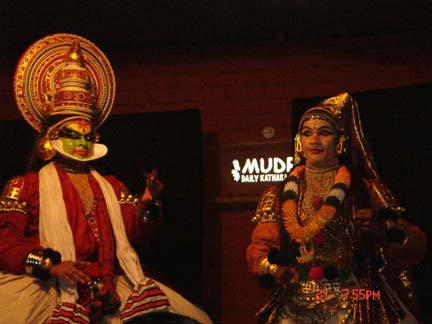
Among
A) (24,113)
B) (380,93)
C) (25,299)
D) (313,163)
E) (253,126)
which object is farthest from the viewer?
(253,126)

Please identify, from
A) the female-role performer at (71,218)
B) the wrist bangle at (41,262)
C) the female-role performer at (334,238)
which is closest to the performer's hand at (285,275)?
the female-role performer at (334,238)

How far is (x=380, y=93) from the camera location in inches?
192

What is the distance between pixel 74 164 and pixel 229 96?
3.81 ft

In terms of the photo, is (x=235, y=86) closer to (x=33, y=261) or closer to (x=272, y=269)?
(x=272, y=269)

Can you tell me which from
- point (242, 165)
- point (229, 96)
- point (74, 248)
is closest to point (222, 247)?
point (242, 165)

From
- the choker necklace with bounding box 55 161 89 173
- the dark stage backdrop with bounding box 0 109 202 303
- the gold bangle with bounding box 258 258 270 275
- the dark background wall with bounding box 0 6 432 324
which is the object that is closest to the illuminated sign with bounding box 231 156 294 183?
Result: the dark background wall with bounding box 0 6 432 324

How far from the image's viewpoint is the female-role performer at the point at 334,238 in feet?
A: 13.0

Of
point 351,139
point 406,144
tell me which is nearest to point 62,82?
point 351,139

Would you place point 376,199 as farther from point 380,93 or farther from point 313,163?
point 380,93

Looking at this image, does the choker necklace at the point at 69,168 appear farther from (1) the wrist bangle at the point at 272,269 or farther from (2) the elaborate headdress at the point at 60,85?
(1) the wrist bangle at the point at 272,269

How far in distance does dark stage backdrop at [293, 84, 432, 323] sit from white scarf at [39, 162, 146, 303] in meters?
1.32

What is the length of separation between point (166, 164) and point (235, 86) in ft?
1.94
